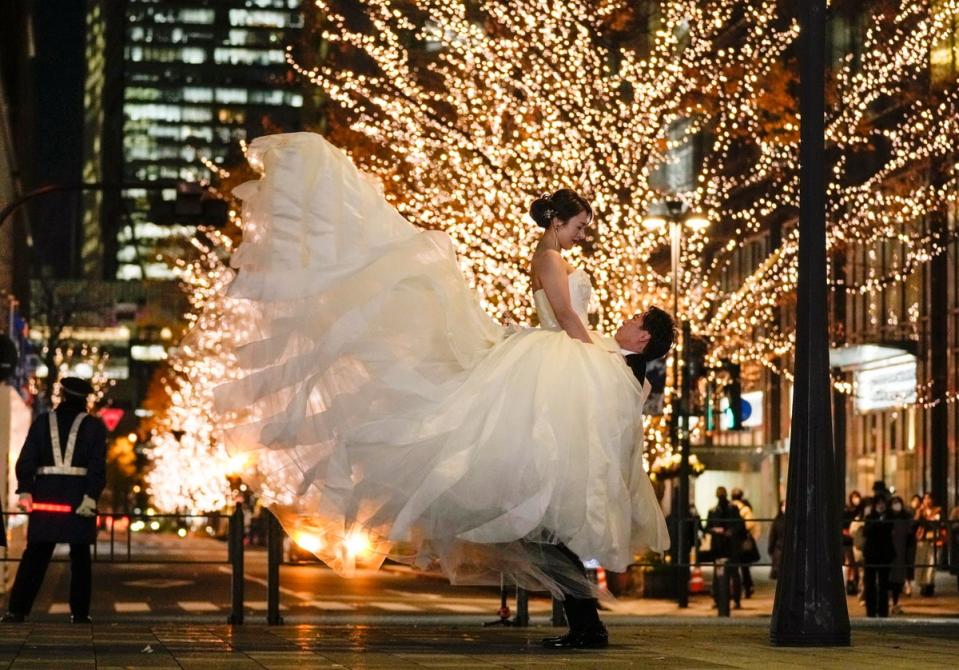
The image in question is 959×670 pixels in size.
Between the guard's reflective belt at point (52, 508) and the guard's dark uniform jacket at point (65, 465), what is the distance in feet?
0.05

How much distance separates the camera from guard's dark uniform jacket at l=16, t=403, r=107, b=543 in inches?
519

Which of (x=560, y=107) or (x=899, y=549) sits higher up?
(x=560, y=107)

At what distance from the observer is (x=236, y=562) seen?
14992 mm

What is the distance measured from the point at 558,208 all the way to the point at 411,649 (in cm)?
237

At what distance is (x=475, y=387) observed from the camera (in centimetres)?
936

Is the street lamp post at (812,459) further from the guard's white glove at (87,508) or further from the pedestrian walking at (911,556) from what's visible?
the pedestrian walking at (911,556)

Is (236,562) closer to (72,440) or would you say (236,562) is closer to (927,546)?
(72,440)

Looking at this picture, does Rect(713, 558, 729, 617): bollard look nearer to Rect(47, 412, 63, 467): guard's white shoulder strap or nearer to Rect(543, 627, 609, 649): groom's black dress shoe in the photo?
Rect(47, 412, 63, 467): guard's white shoulder strap

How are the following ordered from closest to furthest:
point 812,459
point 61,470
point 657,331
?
point 657,331 < point 812,459 < point 61,470

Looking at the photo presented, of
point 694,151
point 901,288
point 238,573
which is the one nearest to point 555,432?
point 238,573

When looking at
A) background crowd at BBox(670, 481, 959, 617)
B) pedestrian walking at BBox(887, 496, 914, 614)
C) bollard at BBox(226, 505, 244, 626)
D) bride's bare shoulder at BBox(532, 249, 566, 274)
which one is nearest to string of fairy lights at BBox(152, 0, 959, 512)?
background crowd at BBox(670, 481, 959, 617)

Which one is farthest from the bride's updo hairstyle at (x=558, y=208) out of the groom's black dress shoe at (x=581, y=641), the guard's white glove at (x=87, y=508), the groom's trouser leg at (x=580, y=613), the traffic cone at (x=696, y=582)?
the traffic cone at (x=696, y=582)

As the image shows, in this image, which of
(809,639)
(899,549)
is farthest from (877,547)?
(809,639)

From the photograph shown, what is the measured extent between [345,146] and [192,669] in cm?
2117
